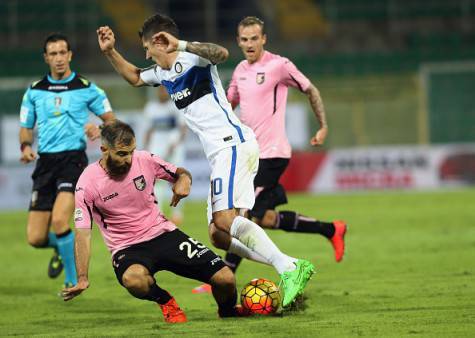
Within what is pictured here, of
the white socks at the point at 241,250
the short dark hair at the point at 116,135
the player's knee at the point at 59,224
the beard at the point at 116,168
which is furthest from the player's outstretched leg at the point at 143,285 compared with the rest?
the player's knee at the point at 59,224

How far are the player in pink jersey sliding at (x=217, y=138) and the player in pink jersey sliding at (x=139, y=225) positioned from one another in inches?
17.4

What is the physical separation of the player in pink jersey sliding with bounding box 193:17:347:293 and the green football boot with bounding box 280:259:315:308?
1.85 m

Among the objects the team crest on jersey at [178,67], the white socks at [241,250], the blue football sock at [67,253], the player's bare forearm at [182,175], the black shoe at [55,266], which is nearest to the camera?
the player's bare forearm at [182,175]

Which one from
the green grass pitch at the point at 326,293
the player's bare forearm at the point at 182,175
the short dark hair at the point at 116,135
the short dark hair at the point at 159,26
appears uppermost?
the short dark hair at the point at 159,26

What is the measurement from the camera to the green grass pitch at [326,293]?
685 centimetres

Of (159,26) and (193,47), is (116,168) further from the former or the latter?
(159,26)

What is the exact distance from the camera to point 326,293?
8648mm

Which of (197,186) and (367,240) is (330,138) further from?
(367,240)

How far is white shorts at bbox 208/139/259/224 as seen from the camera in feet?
24.9

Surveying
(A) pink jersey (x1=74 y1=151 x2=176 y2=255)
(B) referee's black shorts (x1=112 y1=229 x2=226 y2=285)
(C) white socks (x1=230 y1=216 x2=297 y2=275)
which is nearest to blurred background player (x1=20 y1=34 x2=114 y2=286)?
(A) pink jersey (x1=74 y1=151 x2=176 y2=255)

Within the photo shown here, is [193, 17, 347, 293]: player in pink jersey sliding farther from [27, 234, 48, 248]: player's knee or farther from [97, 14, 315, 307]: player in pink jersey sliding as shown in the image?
[27, 234, 48, 248]: player's knee

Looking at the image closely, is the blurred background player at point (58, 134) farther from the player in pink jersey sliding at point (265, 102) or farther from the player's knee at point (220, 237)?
the player's knee at point (220, 237)

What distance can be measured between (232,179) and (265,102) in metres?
1.66

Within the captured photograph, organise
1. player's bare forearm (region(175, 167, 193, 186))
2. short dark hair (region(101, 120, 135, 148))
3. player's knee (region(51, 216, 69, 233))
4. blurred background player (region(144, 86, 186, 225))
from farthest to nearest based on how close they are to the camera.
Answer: blurred background player (region(144, 86, 186, 225)) → player's knee (region(51, 216, 69, 233)) → player's bare forearm (region(175, 167, 193, 186)) → short dark hair (region(101, 120, 135, 148))
